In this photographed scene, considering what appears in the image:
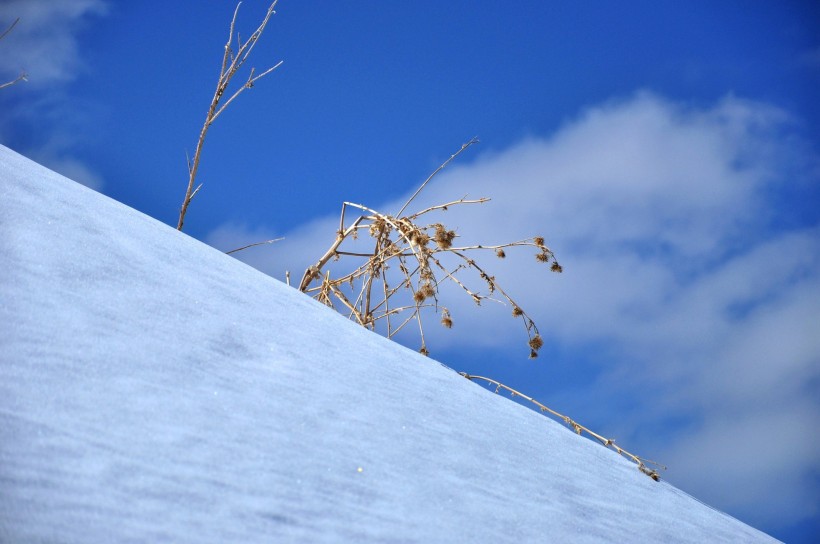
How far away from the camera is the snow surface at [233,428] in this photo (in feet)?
2.10

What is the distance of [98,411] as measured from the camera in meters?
0.74

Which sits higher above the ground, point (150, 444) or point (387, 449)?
point (387, 449)

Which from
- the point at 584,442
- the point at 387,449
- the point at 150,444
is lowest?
the point at 150,444

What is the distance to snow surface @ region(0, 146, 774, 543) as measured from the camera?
2.10ft

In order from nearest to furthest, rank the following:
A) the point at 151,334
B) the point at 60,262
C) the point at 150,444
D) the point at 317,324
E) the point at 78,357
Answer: the point at 150,444 < the point at 78,357 < the point at 151,334 < the point at 60,262 < the point at 317,324

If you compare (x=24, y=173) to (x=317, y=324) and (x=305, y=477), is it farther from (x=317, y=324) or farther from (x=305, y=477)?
(x=305, y=477)

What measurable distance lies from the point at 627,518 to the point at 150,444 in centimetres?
71

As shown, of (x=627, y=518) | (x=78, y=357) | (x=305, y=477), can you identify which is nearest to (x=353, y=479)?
(x=305, y=477)

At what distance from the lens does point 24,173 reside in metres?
1.51

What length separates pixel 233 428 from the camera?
0.80 metres

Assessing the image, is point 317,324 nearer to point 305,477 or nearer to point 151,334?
point 151,334

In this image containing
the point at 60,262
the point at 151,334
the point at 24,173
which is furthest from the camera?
the point at 24,173

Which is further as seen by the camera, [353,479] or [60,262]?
[60,262]

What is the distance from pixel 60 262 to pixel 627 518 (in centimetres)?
98
